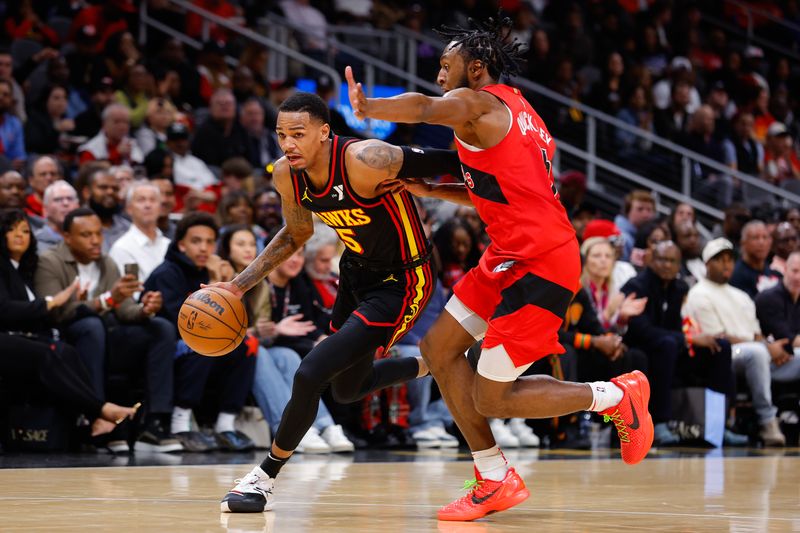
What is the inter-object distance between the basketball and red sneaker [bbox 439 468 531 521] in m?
1.13

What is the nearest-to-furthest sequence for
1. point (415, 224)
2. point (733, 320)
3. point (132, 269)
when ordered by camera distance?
point (415, 224), point (132, 269), point (733, 320)

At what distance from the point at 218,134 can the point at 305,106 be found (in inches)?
254

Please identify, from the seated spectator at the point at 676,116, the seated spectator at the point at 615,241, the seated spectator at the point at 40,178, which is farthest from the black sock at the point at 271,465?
the seated spectator at the point at 676,116

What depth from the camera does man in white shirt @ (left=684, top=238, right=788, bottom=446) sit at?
985 centimetres

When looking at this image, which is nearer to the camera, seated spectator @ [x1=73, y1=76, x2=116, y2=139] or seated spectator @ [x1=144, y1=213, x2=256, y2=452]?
seated spectator @ [x1=144, y1=213, x2=256, y2=452]

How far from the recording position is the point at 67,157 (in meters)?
10.5

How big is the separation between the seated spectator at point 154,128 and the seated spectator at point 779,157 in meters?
8.01

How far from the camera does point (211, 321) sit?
16.3ft

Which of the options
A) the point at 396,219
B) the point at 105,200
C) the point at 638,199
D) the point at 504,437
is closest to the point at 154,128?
the point at 105,200

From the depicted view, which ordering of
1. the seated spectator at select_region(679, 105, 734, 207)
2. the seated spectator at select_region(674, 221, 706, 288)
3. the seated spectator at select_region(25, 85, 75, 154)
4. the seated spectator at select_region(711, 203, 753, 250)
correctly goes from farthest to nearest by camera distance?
the seated spectator at select_region(679, 105, 734, 207) → the seated spectator at select_region(711, 203, 753, 250) → the seated spectator at select_region(674, 221, 706, 288) → the seated spectator at select_region(25, 85, 75, 154)

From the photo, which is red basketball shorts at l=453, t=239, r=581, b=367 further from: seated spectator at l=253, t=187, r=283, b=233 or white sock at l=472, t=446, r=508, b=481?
seated spectator at l=253, t=187, r=283, b=233

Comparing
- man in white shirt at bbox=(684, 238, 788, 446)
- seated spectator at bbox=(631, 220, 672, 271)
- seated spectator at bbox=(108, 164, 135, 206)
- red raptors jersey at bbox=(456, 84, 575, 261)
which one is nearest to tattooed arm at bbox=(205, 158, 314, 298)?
red raptors jersey at bbox=(456, 84, 575, 261)

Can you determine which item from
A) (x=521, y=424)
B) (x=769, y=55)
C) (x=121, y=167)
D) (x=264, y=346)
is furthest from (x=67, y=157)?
(x=769, y=55)

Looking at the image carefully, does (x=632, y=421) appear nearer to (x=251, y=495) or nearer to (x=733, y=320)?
(x=251, y=495)
